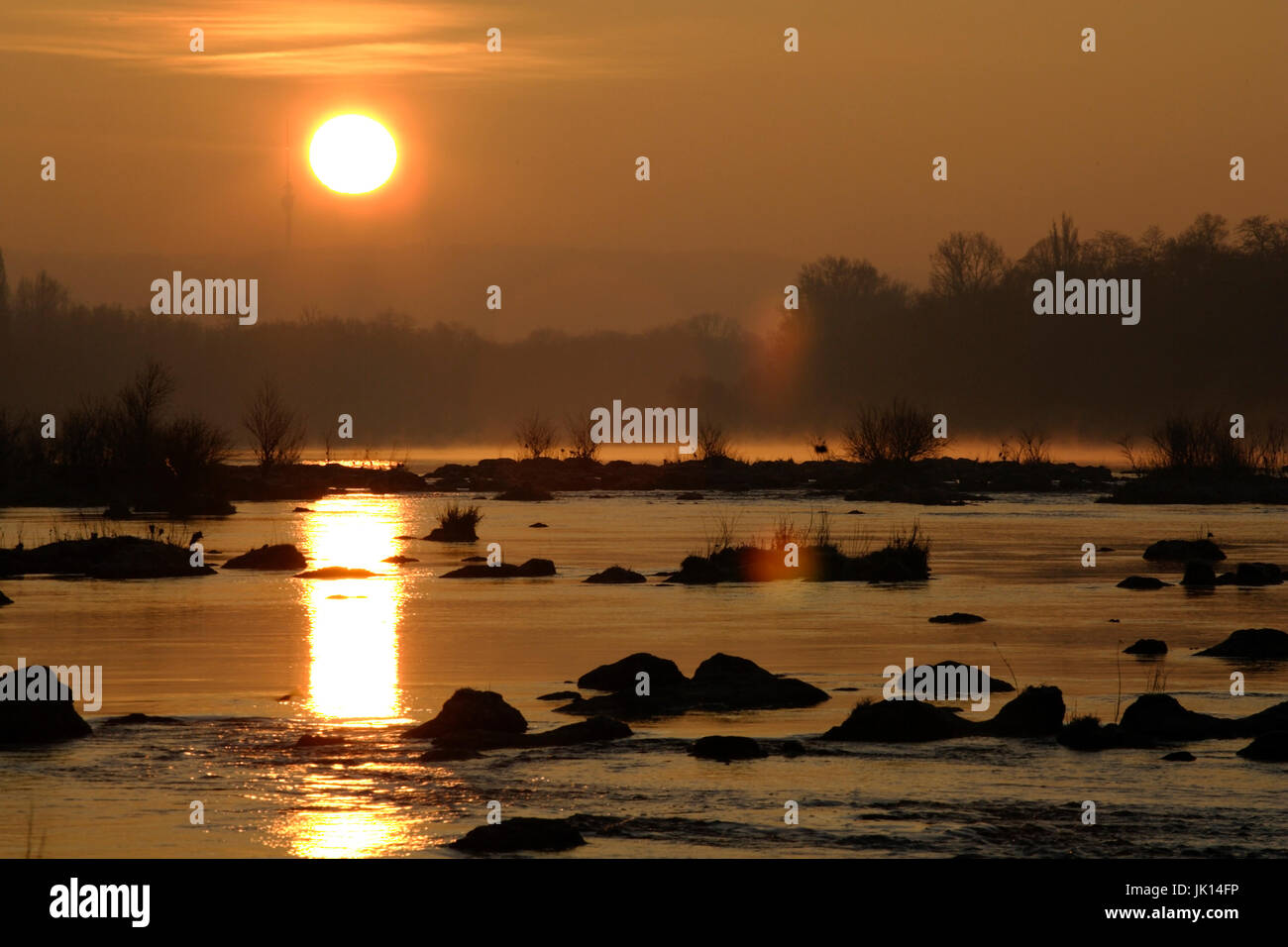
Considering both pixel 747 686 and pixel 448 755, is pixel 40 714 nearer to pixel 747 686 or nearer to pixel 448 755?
pixel 448 755

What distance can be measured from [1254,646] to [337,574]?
905 inches

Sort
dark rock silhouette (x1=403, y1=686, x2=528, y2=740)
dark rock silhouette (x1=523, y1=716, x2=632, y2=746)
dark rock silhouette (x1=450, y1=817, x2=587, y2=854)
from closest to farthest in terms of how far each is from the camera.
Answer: dark rock silhouette (x1=450, y1=817, x2=587, y2=854), dark rock silhouette (x1=523, y1=716, x2=632, y2=746), dark rock silhouette (x1=403, y1=686, x2=528, y2=740)

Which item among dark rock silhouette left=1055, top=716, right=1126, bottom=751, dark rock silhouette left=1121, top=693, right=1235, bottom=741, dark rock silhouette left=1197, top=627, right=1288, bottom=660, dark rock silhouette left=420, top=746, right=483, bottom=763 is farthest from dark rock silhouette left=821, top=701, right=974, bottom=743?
dark rock silhouette left=1197, top=627, right=1288, bottom=660

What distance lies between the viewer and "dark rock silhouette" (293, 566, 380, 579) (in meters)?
42.6

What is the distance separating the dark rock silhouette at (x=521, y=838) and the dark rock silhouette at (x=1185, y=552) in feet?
128

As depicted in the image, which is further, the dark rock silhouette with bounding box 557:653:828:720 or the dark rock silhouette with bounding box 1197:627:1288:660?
the dark rock silhouette with bounding box 1197:627:1288:660

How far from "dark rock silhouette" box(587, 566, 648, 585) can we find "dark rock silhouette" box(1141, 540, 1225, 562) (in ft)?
56.3

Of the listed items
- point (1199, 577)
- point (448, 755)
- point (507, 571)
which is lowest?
point (448, 755)

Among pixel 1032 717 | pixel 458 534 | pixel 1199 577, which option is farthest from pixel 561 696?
pixel 458 534

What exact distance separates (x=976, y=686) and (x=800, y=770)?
635cm

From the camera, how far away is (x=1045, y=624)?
32094 mm

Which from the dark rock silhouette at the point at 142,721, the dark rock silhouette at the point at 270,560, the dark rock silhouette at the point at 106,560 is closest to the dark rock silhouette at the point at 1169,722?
the dark rock silhouette at the point at 142,721

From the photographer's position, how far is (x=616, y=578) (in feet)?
135

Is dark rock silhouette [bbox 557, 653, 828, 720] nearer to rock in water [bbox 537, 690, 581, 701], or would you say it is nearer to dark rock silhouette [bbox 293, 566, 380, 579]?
rock in water [bbox 537, 690, 581, 701]
